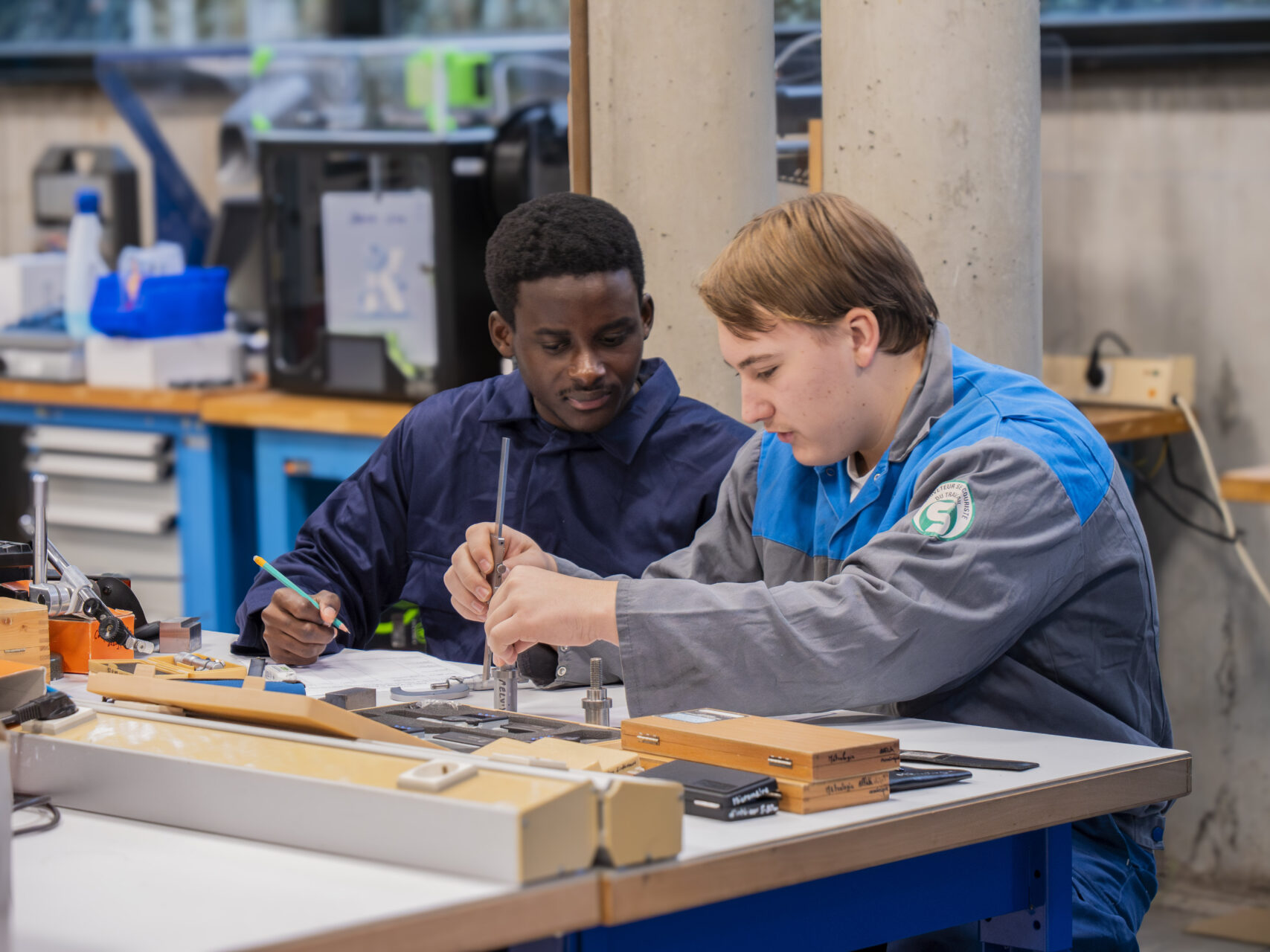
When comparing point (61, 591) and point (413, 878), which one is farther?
point (61, 591)

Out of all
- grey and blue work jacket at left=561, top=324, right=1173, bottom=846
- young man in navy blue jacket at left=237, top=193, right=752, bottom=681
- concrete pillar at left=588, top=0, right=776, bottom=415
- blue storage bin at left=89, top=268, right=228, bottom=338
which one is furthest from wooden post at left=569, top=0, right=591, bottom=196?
blue storage bin at left=89, top=268, right=228, bottom=338

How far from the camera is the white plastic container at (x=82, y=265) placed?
4.12 meters

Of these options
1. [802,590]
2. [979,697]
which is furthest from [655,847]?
[979,697]

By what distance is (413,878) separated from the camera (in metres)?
1.08

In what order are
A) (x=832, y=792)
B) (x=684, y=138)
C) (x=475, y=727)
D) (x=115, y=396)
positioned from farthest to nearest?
(x=115, y=396)
(x=684, y=138)
(x=475, y=727)
(x=832, y=792)

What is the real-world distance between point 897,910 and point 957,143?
1.33 metres

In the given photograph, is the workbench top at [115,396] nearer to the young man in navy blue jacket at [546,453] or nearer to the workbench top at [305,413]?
the workbench top at [305,413]

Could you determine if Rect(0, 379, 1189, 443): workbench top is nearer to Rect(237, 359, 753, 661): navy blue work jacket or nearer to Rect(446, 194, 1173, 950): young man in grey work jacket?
Rect(237, 359, 753, 661): navy blue work jacket

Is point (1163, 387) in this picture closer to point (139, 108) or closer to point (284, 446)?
point (284, 446)

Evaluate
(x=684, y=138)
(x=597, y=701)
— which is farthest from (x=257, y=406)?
(x=597, y=701)

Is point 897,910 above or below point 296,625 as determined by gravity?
below

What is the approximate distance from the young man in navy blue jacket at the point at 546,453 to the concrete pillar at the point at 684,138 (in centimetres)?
34

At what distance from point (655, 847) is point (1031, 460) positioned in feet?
1.99

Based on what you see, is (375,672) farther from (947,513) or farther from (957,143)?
(957,143)
